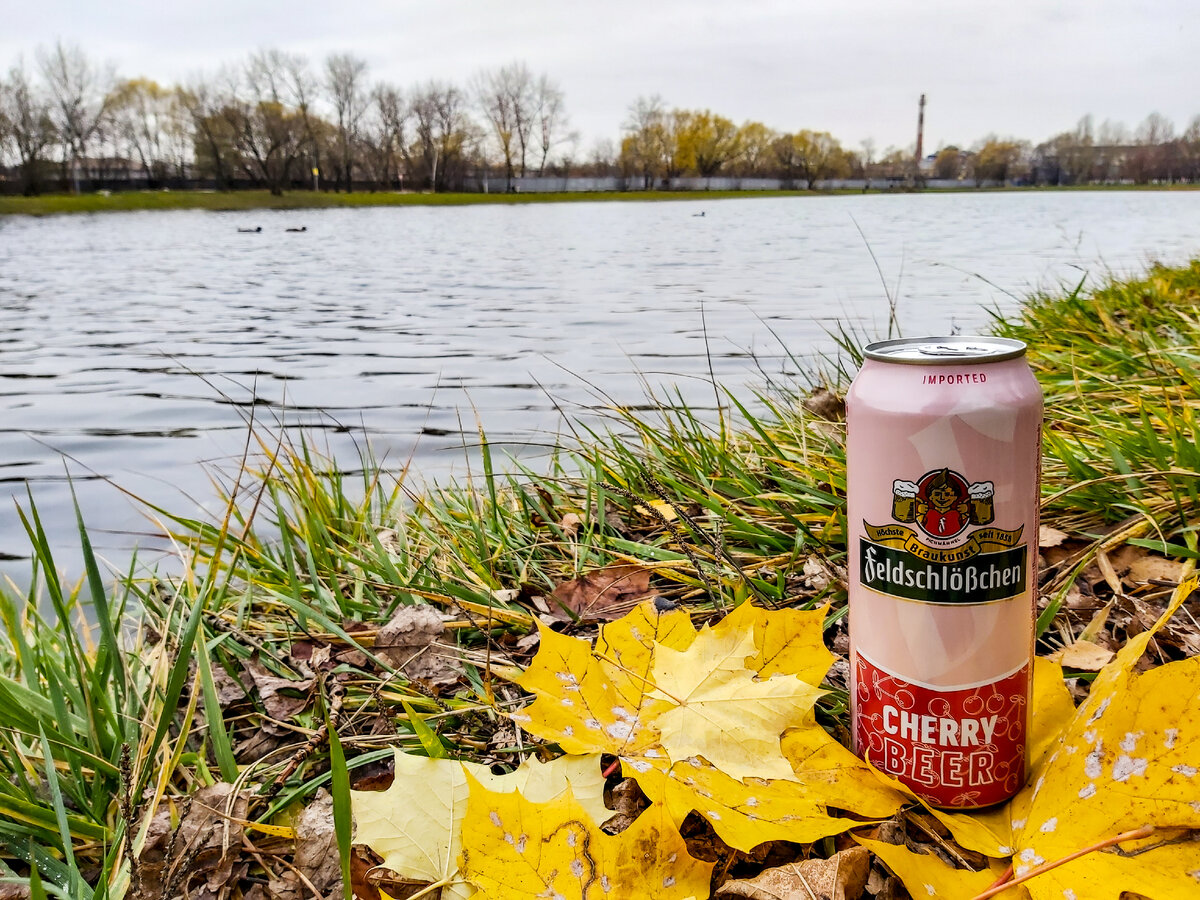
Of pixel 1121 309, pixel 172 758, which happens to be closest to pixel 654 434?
pixel 172 758

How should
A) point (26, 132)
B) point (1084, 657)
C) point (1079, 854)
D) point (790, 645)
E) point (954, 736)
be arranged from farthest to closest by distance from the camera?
point (26, 132) → point (1084, 657) → point (790, 645) → point (954, 736) → point (1079, 854)

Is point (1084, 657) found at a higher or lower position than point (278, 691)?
higher

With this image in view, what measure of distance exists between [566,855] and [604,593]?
2.84 ft

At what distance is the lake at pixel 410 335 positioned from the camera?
14.5ft

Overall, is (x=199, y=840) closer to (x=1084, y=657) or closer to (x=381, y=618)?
(x=381, y=618)

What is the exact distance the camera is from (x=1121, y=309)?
4.74 metres

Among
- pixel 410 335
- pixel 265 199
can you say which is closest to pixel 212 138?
pixel 265 199

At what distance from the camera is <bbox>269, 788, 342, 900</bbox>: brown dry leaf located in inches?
43.8

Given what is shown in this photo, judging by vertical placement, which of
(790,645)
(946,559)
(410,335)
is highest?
(946,559)

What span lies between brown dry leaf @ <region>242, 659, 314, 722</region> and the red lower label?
0.92 meters

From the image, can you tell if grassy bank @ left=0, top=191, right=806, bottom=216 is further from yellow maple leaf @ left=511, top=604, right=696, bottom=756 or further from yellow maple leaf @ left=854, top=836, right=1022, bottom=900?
yellow maple leaf @ left=854, top=836, right=1022, bottom=900

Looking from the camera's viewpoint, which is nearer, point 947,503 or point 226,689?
point 947,503

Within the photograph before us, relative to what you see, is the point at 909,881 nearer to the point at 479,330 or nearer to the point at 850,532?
the point at 850,532

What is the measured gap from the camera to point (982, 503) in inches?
41.7
